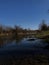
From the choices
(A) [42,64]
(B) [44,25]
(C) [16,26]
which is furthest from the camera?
(C) [16,26]

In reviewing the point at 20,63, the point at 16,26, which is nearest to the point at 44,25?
the point at 16,26

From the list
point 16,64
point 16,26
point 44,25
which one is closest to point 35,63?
point 16,64

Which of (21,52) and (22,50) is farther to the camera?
(22,50)

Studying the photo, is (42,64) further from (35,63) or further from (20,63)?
(20,63)

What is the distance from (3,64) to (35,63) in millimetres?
3194

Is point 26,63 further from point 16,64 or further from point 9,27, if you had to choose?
point 9,27

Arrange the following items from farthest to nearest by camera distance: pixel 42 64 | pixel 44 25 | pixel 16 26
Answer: pixel 16 26 → pixel 44 25 → pixel 42 64

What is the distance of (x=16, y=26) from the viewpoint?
527 feet

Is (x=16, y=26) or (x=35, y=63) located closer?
(x=35, y=63)

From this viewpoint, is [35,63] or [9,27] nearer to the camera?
[35,63]

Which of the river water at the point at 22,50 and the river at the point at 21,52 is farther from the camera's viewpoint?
the river water at the point at 22,50

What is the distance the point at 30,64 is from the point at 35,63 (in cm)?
62

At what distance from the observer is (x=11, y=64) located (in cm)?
1531

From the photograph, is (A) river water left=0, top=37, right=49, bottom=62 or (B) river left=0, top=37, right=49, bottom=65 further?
(A) river water left=0, top=37, right=49, bottom=62
